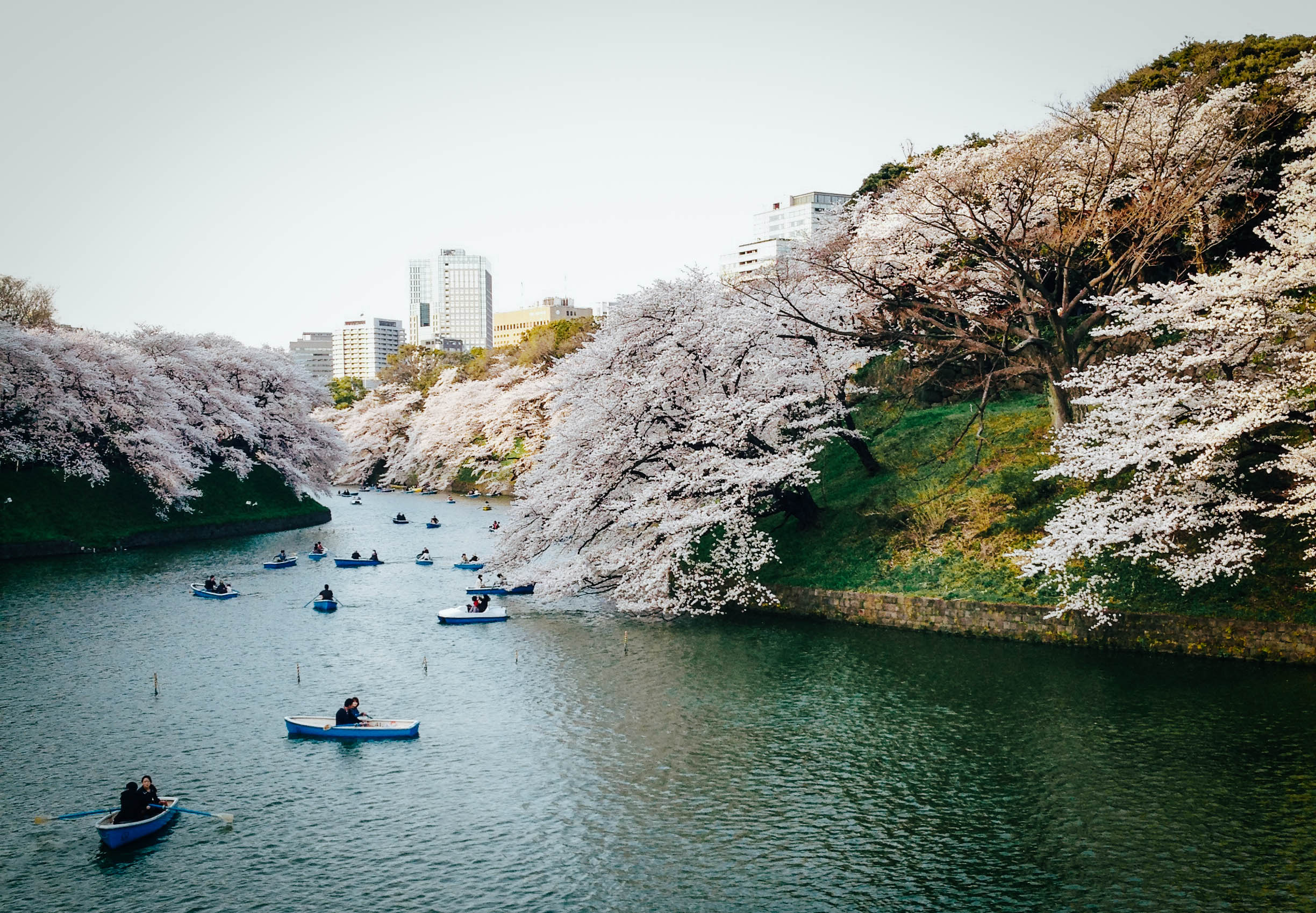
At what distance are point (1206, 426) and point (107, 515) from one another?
55612mm

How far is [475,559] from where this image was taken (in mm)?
48594

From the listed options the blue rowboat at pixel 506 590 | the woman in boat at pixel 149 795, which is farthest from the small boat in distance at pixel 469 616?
A: the woman in boat at pixel 149 795

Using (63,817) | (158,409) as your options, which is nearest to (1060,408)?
(63,817)

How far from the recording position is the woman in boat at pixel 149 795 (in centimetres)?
1727

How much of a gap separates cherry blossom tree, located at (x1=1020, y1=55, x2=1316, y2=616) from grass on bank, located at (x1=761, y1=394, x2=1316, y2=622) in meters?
0.75

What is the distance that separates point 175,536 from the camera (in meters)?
56.0

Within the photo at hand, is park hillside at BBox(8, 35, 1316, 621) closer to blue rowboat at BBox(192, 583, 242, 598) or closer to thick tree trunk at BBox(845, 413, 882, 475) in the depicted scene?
thick tree trunk at BBox(845, 413, 882, 475)

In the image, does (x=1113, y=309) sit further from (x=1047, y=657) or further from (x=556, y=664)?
(x=556, y=664)

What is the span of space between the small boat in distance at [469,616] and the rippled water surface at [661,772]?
183 centimetres

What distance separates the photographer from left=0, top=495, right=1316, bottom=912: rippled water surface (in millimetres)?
15500

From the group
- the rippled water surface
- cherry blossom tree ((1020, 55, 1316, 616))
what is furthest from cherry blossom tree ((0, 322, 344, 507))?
cherry blossom tree ((1020, 55, 1316, 616))

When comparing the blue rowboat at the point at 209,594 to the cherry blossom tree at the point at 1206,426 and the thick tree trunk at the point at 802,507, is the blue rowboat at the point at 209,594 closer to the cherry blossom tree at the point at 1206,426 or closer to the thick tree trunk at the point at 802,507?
the thick tree trunk at the point at 802,507

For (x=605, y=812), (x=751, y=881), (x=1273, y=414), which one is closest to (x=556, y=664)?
(x=605, y=812)

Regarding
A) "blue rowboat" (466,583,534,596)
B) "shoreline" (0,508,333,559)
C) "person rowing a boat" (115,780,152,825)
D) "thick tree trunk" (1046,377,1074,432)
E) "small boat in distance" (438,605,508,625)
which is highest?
"thick tree trunk" (1046,377,1074,432)
